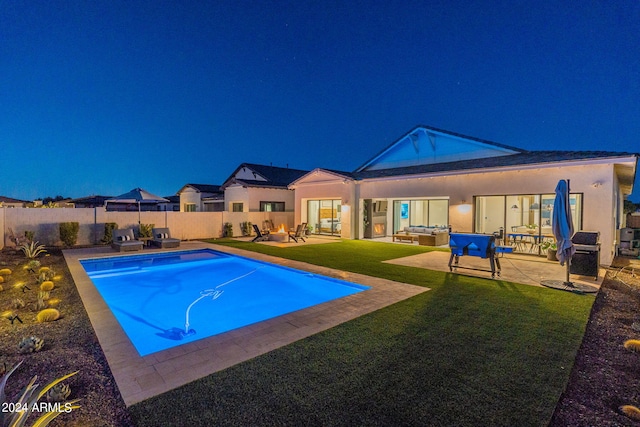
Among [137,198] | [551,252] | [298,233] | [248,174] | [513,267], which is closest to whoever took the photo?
[513,267]

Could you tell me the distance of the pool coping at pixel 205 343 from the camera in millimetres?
3156

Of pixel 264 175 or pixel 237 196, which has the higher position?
pixel 264 175

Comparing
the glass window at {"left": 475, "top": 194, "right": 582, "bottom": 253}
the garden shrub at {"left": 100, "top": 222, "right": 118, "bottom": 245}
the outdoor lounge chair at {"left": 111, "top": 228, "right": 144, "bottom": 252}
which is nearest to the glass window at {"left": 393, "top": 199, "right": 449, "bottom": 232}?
the glass window at {"left": 475, "top": 194, "right": 582, "bottom": 253}

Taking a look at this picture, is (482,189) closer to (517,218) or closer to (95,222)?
(517,218)

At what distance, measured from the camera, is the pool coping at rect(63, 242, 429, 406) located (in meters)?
3.16

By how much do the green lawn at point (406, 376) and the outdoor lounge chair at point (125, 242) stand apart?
36.8 ft

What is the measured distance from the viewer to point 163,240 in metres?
13.8

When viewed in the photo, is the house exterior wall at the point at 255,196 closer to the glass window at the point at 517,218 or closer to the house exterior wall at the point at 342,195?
the house exterior wall at the point at 342,195

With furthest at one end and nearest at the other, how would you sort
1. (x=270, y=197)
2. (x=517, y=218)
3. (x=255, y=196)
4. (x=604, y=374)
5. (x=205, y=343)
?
(x=270, y=197) < (x=255, y=196) < (x=517, y=218) < (x=205, y=343) < (x=604, y=374)

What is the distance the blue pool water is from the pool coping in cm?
68

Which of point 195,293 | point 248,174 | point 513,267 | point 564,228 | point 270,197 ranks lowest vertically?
point 195,293

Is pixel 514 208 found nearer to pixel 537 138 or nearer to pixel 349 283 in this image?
pixel 349 283

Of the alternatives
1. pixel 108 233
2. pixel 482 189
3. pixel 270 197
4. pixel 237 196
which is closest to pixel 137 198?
pixel 108 233

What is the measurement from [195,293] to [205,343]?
415 centimetres
